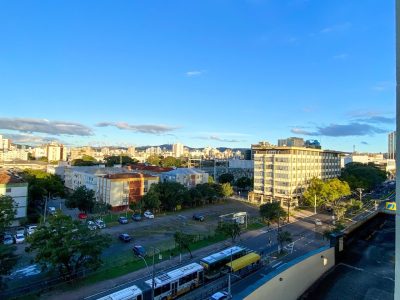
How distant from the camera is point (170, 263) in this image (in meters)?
21.8

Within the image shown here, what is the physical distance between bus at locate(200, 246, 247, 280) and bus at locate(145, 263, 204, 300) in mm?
702

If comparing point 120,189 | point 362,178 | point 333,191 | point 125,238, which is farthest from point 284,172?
point 125,238

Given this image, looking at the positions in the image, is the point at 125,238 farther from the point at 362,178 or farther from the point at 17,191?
the point at 362,178

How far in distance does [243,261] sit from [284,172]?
28.6 meters

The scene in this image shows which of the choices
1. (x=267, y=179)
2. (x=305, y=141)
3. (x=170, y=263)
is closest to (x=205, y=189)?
(x=267, y=179)

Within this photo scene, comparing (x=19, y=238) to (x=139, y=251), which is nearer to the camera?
(x=139, y=251)

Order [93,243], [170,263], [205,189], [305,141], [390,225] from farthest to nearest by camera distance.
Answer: [305,141]
[205,189]
[170,263]
[93,243]
[390,225]

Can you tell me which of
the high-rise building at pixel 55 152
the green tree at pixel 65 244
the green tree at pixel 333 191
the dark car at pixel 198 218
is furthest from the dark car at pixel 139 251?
the high-rise building at pixel 55 152

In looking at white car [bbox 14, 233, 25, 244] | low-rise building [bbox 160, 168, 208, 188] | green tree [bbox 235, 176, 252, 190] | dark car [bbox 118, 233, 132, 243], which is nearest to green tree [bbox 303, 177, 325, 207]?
→ green tree [bbox 235, 176, 252, 190]

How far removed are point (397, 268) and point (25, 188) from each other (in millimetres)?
39334

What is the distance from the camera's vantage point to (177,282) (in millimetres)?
17547

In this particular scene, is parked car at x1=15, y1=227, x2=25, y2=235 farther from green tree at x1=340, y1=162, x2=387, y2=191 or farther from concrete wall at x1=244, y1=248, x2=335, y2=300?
green tree at x1=340, y1=162, x2=387, y2=191

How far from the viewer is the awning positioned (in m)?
20.0

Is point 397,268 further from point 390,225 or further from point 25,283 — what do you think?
point 25,283
